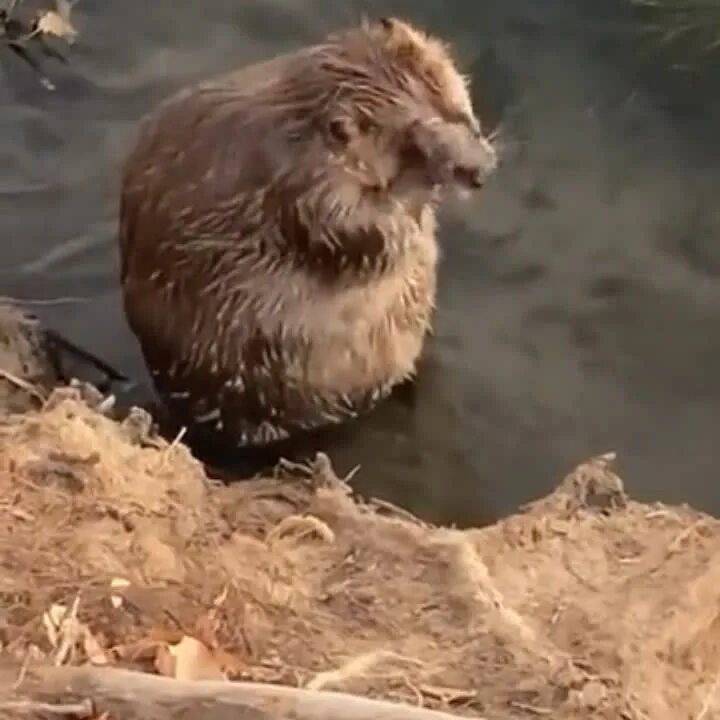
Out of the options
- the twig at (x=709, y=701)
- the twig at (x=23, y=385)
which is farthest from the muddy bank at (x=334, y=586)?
the twig at (x=23, y=385)

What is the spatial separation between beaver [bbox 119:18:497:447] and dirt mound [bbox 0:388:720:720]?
525mm

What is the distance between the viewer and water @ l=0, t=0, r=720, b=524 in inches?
250

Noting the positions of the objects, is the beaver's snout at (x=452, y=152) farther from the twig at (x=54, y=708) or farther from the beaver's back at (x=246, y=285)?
the twig at (x=54, y=708)

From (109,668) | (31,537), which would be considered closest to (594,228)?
(31,537)

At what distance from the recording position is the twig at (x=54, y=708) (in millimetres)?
4082

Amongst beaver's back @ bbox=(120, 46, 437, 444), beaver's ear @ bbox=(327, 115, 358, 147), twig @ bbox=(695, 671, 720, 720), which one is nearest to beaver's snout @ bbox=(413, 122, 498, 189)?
beaver's ear @ bbox=(327, 115, 358, 147)

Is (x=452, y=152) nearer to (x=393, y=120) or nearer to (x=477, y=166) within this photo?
(x=477, y=166)

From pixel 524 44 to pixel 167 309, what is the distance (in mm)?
2003

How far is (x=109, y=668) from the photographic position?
13.8 feet

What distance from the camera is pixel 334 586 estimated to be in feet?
16.3

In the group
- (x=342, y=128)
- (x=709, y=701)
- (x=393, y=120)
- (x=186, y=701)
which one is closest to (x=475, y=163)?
(x=393, y=120)

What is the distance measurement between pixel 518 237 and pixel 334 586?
2.23 meters

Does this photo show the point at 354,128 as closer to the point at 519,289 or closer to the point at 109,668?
the point at 519,289

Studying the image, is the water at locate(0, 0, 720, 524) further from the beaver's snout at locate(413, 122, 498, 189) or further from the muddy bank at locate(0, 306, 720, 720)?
Answer: the beaver's snout at locate(413, 122, 498, 189)
